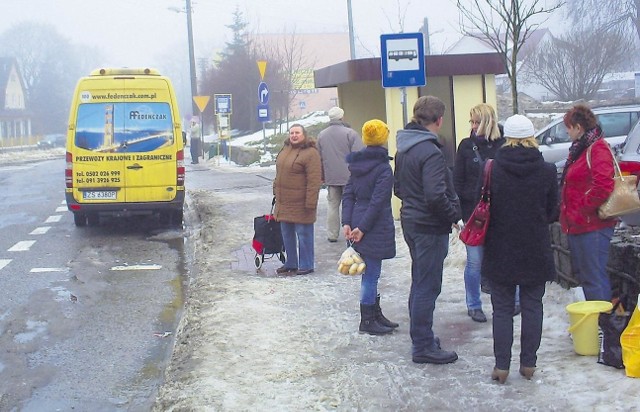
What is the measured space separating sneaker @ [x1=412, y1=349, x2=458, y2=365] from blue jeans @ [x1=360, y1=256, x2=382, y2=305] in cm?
89

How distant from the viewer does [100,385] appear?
6371mm

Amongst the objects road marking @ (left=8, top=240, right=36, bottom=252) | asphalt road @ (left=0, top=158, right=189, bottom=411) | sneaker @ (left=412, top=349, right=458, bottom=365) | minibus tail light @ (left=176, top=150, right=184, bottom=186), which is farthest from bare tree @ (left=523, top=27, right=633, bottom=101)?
sneaker @ (left=412, top=349, right=458, bottom=365)

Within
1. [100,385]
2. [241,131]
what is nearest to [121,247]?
[100,385]

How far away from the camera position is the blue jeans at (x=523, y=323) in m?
5.57

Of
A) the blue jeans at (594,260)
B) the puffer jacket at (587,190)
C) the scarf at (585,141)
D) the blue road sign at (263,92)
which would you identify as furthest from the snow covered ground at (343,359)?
the blue road sign at (263,92)

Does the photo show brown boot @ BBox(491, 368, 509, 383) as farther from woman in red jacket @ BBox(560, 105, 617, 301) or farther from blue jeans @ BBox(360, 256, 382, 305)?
blue jeans @ BBox(360, 256, 382, 305)

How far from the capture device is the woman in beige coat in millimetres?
9555

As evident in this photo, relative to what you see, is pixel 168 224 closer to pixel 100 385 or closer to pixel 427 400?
pixel 100 385

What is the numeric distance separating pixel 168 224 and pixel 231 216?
113 cm

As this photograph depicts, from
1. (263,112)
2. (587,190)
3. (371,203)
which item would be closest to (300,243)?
(371,203)

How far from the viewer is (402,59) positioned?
984 cm

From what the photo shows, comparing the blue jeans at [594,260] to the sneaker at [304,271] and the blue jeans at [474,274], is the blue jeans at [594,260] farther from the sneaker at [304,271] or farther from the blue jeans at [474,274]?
the sneaker at [304,271]

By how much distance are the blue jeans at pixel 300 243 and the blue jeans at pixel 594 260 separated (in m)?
3.92

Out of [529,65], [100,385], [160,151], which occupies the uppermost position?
[529,65]
